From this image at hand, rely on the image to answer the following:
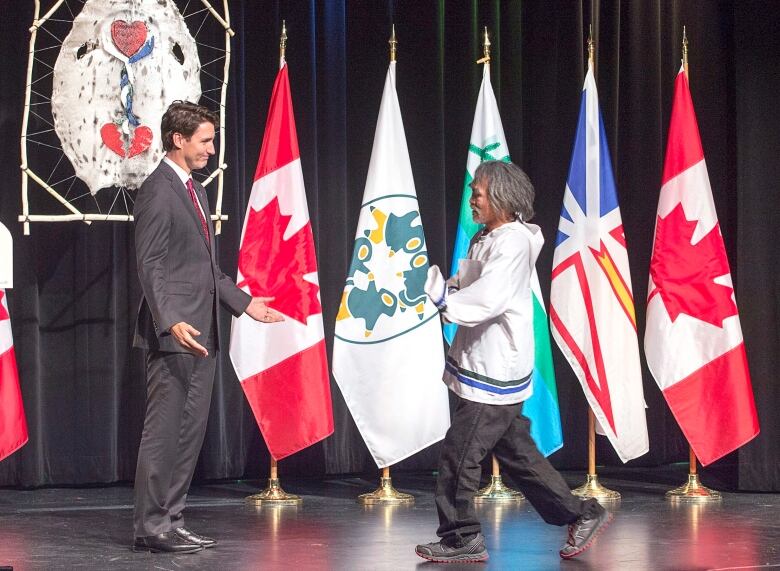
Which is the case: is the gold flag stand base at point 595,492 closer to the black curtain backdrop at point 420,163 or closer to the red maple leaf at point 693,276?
the black curtain backdrop at point 420,163

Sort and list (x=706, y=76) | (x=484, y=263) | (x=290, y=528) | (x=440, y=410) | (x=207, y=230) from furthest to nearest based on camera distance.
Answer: (x=706, y=76) < (x=440, y=410) < (x=290, y=528) < (x=207, y=230) < (x=484, y=263)

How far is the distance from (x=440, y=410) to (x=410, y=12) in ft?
7.29

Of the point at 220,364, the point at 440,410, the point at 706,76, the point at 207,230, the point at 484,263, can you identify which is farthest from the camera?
the point at 706,76

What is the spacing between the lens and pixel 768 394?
539cm

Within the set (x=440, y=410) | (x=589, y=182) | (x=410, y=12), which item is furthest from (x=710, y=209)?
(x=410, y=12)

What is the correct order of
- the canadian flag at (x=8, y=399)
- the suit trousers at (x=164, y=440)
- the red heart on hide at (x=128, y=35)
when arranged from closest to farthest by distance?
the suit trousers at (x=164, y=440)
the canadian flag at (x=8, y=399)
the red heart on hide at (x=128, y=35)

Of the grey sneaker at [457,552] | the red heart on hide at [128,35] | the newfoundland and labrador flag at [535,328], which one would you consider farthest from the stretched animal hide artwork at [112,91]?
the grey sneaker at [457,552]

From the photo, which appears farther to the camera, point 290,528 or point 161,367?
point 290,528

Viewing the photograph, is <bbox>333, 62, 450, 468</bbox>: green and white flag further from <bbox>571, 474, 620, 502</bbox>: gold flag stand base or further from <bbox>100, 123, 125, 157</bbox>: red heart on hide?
<bbox>100, 123, 125, 157</bbox>: red heart on hide

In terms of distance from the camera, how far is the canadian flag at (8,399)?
4.81 m

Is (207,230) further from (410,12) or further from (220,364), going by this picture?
(410,12)

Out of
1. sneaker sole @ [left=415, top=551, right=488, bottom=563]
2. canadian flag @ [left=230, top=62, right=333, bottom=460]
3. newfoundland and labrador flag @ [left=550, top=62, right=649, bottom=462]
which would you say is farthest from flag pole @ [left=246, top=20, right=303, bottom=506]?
sneaker sole @ [left=415, top=551, right=488, bottom=563]

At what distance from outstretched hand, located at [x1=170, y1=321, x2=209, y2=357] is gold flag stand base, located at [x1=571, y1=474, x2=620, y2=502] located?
7.40 feet

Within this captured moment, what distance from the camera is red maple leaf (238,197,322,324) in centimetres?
496
